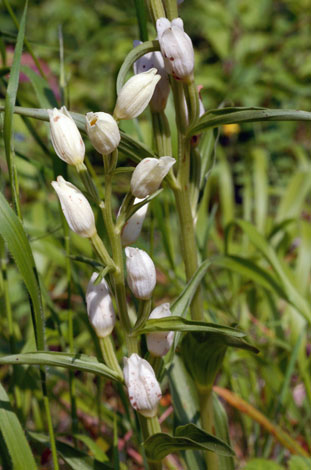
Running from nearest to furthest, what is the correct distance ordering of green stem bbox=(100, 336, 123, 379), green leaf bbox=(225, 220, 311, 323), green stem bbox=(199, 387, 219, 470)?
1. green stem bbox=(100, 336, 123, 379)
2. green stem bbox=(199, 387, 219, 470)
3. green leaf bbox=(225, 220, 311, 323)

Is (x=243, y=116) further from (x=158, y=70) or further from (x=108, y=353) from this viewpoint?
(x=108, y=353)

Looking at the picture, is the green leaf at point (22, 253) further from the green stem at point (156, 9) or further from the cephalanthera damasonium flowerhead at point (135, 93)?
the green stem at point (156, 9)

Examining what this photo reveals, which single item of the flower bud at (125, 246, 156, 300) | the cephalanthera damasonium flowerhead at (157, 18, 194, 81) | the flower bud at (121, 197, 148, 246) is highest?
the cephalanthera damasonium flowerhead at (157, 18, 194, 81)

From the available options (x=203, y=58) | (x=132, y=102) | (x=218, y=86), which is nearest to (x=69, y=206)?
(x=132, y=102)

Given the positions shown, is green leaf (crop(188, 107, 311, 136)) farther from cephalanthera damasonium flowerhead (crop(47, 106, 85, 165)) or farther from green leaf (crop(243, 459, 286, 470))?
green leaf (crop(243, 459, 286, 470))

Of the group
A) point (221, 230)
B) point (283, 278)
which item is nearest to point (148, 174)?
point (283, 278)

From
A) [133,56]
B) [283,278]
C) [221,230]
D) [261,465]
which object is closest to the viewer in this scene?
[133,56]

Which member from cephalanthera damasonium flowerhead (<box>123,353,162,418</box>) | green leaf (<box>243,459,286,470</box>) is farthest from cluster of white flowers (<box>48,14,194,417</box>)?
green leaf (<box>243,459,286,470</box>)
